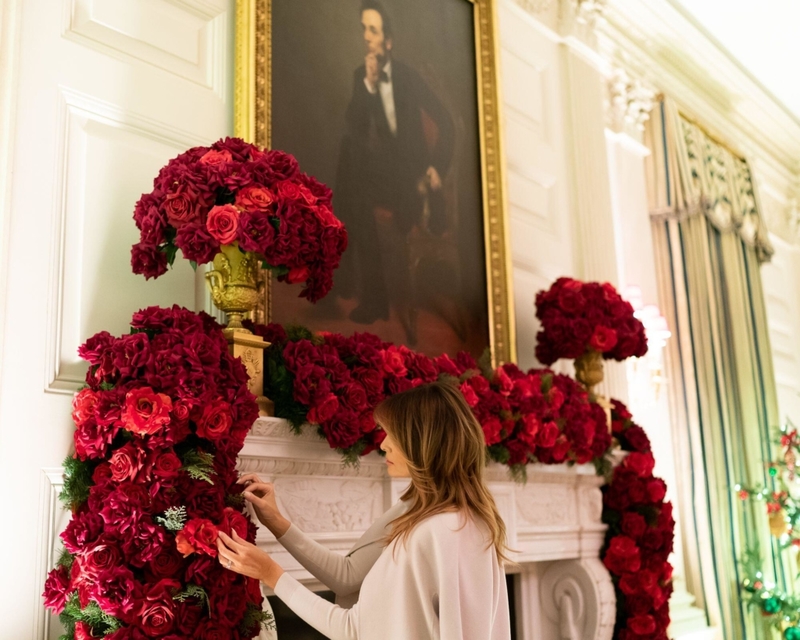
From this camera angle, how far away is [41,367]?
8.29ft

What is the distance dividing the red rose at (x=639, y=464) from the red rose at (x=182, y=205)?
250 cm

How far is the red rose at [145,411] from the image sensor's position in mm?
2205

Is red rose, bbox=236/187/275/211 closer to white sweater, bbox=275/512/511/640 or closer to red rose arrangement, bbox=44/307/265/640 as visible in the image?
red rose arrangement, bbox=44/307/265/640

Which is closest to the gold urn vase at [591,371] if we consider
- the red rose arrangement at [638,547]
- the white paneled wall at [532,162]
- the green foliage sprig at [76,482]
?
the red rose arrangement at [638,547]

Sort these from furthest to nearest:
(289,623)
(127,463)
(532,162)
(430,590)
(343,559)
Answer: (532,162) → (289,623) → (343,559) → (127,463) → (430,590)

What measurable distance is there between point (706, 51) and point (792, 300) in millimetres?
2837

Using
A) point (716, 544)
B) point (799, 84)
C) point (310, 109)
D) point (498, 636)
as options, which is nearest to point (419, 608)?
point (498, 636)

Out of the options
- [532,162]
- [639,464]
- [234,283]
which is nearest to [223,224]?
[234,283]

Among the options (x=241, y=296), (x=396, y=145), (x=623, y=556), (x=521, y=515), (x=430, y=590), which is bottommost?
(x=623, y=556)

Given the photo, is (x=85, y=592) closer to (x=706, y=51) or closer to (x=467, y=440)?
(x=467, y=440)

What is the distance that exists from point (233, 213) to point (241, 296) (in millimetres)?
289

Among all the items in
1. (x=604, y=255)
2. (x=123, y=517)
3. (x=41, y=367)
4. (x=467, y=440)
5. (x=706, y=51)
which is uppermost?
(x=706, y=51)

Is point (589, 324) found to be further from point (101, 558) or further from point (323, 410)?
point (101, 558)

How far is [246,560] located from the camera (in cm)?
214
